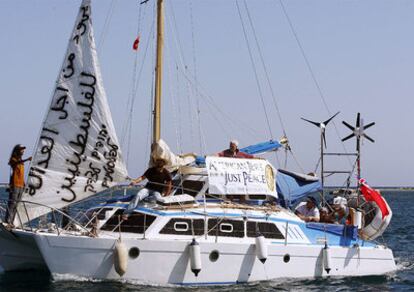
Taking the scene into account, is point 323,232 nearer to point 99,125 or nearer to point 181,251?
point 181,251

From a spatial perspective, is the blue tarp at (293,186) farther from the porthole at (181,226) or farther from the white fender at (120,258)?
the white fender at (120,258)

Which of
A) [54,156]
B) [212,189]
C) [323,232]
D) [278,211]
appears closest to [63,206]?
[54,156]

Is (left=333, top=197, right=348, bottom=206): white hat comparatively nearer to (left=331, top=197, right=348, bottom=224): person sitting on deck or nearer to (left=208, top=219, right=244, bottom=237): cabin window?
(left=331, top=197, right=348, bottom=224): person sitting on deck

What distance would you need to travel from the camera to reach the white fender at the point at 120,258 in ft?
54.2

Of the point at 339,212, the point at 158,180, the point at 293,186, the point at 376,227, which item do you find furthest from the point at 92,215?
the point at 376,227

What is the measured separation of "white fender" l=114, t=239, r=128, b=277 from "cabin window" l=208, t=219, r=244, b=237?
243 cm

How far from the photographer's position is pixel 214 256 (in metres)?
17.6

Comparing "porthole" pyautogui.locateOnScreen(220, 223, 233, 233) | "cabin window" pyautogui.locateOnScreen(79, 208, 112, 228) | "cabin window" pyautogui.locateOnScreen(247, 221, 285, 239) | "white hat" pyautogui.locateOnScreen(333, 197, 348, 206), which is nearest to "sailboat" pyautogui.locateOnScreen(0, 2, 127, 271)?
"cabin window" pyautogui.locateOnScreen(79, 208, 112, 228)

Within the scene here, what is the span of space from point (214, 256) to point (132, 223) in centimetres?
213

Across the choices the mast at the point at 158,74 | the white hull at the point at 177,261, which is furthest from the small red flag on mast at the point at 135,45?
the white hull at the point at 177,261

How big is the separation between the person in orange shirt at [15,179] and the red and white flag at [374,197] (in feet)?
32.6

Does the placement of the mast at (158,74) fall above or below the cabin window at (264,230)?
above

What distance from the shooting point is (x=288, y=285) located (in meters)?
18.4

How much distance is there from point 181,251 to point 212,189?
7.82ft
